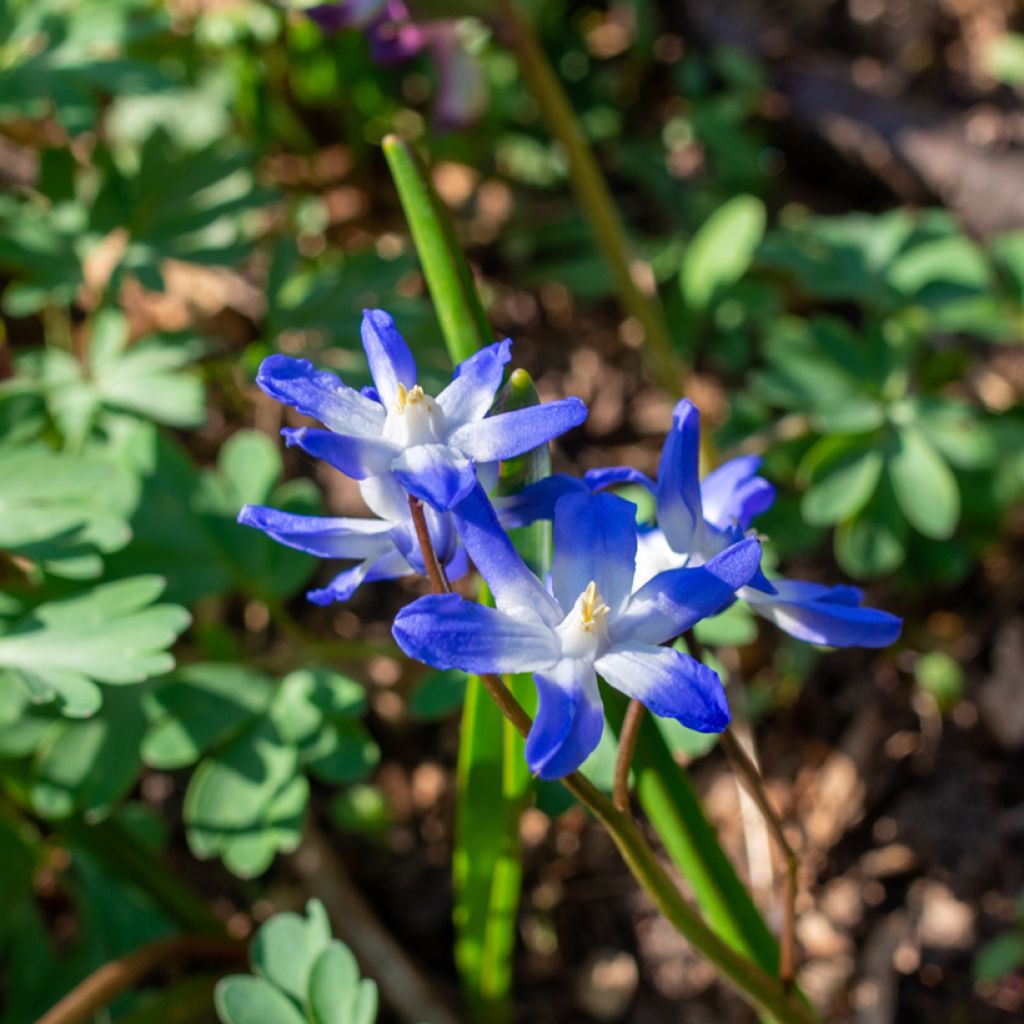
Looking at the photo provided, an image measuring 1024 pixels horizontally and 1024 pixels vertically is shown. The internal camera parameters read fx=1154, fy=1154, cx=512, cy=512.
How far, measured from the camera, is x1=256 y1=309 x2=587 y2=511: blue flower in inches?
45.5

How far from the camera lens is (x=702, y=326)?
10.0 feet

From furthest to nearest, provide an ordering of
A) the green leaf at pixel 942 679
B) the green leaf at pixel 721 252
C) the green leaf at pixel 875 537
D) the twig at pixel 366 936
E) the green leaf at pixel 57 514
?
the green leaf at pixel 721 252
the green leaf at pixel 942 679
the green leaf at pixel 875 537
the twig at pixel 366 936
the green leaf at pixel 57 514

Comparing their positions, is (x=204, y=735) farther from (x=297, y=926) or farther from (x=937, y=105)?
(x=937, y=105)

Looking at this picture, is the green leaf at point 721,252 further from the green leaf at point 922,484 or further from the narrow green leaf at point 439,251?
the narrow green leaf at point 439,251

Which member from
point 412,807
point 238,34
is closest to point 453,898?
point 412,807

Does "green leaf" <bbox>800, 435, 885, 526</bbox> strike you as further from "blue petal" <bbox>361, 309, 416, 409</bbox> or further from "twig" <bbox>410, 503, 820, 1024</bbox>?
"blue petal" <bbox>361, 309, 416, 409</bbox>

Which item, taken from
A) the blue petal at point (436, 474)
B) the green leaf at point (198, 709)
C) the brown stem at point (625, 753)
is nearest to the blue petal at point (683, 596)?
the brown stem at point (625, 753)

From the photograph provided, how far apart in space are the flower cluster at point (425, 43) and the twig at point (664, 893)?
170 centimetres

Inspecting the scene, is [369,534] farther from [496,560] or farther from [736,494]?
[736,494]

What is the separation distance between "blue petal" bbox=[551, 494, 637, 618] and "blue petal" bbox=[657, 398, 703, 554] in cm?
10

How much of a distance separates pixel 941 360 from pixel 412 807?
61.2 inches

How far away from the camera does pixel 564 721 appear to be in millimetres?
1080

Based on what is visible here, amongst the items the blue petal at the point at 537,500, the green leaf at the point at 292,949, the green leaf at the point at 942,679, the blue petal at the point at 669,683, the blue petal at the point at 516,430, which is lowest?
the green leaf at the point at 942,679

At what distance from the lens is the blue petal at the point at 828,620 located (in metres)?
1.27
